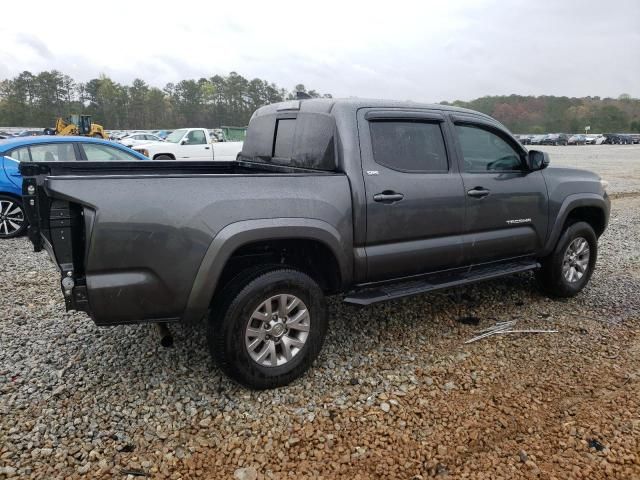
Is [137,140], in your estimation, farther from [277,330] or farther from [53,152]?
[277,330]

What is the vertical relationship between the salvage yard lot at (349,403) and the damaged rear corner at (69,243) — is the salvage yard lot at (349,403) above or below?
below

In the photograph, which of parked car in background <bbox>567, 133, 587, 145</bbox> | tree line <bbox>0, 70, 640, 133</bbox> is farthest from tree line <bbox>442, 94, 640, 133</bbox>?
parked car in background <bbox>567, 133, 587, 145</bbox>

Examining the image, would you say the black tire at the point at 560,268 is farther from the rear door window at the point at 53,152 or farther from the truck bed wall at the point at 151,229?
the rear door window at the point at 53,152

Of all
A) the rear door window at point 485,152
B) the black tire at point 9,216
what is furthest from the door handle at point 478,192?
the black tire at point 9,216

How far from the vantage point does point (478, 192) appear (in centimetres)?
393

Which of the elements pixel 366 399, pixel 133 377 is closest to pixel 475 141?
pixel 366 399

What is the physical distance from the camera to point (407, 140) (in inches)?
146

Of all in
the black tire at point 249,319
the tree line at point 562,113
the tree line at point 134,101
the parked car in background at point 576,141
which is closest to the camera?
the black tire at point 249,319

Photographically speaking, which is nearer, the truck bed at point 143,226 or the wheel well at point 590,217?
the truck bed at point 143,226

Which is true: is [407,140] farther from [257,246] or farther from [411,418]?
[411,418]

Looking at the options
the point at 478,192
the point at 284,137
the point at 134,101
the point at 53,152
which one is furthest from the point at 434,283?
the point at 134,101

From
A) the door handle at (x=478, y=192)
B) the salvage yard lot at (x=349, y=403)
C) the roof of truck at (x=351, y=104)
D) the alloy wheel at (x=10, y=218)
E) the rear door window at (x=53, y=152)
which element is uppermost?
the roof of truck at (x=351, y=104)

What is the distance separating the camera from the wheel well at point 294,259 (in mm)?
3178

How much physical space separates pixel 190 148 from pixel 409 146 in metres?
12.9
